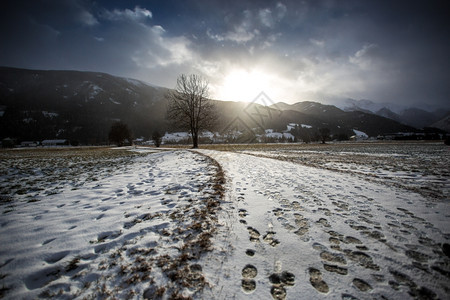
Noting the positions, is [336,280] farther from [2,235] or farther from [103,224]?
[2,235]

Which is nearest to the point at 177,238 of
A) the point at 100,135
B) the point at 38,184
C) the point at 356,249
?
the point at 356,249

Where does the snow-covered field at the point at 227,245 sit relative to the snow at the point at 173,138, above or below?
below

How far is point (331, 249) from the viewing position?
2.79m

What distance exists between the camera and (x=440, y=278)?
221 cm

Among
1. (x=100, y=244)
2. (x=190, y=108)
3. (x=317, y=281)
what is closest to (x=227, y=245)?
(x=317, y=281)

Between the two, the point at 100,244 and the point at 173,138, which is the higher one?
the point at 173,138

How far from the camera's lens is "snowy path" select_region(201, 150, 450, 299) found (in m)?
2.09

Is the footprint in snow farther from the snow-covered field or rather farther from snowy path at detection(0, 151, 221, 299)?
snowy path at detection(0, 151, 221, 299)

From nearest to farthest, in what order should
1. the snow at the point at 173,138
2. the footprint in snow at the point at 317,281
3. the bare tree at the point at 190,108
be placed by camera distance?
the footprint in snow at the point at 317,281 → the bare tree at the point at 190,108 → the snow at the point at 173,138

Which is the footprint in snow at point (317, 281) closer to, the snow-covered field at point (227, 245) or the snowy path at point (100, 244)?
the snow-covered field at point (227, 245)

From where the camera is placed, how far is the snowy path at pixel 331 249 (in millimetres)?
2088

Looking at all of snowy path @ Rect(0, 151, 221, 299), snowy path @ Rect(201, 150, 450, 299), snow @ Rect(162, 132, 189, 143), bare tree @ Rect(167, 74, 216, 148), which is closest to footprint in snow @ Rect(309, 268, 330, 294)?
snowy path @ Rect(201, 150, 450, 299)

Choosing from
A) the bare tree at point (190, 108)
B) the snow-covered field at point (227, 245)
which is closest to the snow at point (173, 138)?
the bare tree at point (190, 108)

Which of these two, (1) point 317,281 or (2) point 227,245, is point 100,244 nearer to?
(2) point 227,245
